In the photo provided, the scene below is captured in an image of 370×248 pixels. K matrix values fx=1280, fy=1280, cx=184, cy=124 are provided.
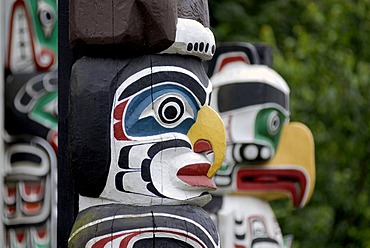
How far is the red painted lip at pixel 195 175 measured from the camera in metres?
4.77

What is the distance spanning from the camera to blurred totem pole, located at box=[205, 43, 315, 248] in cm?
796

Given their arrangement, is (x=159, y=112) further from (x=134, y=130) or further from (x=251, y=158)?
(x=251, y=158)

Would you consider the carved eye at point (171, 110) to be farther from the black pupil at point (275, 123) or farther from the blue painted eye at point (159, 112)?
the black pupil at point (275, 123)

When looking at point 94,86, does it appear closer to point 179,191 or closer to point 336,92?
point 179,191

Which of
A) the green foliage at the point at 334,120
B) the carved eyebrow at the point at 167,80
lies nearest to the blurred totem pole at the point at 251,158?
the green foliage at the point at 334,120

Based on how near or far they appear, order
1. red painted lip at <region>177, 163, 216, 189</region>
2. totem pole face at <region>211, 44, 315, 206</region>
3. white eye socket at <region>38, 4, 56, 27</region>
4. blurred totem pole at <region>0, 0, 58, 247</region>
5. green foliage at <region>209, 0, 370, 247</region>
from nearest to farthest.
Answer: red painted lip at <region>177, 163, 216, 189</region> < blurred totem pole at <region>0, 0, 58, 247</region> < white eye socket at <region>38, 4, 56, 27</region> < totem pole face at <region>211, 44, 315, 206</region> < green foliage at <region>209, 0, 370, 247</region>

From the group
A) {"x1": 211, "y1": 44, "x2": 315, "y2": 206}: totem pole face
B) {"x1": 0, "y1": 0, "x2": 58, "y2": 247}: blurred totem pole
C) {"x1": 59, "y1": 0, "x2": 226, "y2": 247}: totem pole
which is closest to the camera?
{"x1": 59, "y1": 0, "x2": 226, "y2": 247}: totem pole

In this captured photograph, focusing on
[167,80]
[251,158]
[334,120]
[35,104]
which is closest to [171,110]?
[167,80]

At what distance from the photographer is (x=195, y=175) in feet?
15.8

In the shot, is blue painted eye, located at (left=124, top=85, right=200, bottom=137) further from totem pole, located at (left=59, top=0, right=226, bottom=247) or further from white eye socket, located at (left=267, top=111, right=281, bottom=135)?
white eye socket, located at (left=267, top=111, right=281, bottom=135)

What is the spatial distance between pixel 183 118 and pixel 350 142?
21.8 feet

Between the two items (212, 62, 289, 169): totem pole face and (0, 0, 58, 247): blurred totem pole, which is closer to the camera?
(0, 0, 58, 247): blurred totem pole

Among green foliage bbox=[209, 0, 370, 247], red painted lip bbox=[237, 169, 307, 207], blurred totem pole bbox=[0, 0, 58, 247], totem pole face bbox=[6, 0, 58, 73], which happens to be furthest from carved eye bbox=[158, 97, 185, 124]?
green foliage bbox=[209, 0, 370, 247]

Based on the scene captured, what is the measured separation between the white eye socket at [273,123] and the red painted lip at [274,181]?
0.27 metres
